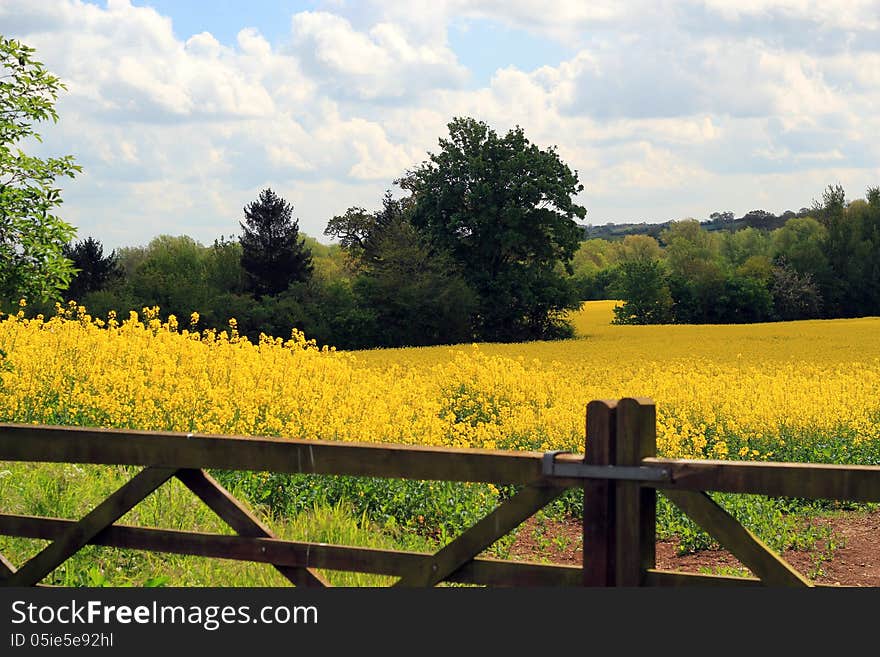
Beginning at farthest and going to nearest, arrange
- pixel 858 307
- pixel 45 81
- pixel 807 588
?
pixel 858 307 < pixel 45 81 < pixel 807 588

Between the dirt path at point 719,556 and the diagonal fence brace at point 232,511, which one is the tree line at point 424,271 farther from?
the diagonal fence brace at point 232,511

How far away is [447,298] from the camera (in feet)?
163

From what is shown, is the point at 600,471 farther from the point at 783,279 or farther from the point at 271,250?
the point at 783,279

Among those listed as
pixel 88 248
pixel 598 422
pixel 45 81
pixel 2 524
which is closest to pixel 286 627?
pixel 598 422

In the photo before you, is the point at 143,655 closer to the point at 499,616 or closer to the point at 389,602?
the point at 389,602

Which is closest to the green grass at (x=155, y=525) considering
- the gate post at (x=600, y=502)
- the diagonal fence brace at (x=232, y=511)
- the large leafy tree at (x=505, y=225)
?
the diagonal fence brace at (x=232, y=511)

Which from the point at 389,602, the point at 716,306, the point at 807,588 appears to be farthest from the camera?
the point at 716,306

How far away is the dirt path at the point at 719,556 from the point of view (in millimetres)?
9266

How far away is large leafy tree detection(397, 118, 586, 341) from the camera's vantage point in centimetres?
5419

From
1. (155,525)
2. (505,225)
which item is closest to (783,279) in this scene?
(505,225)

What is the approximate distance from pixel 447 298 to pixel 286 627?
4593 centimetres

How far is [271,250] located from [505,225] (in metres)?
14.1

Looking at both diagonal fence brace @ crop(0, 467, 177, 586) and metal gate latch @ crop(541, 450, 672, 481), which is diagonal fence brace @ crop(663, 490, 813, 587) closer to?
metal gate latch @ crop(541, 450, 672, 481)

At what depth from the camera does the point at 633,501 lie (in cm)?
358
